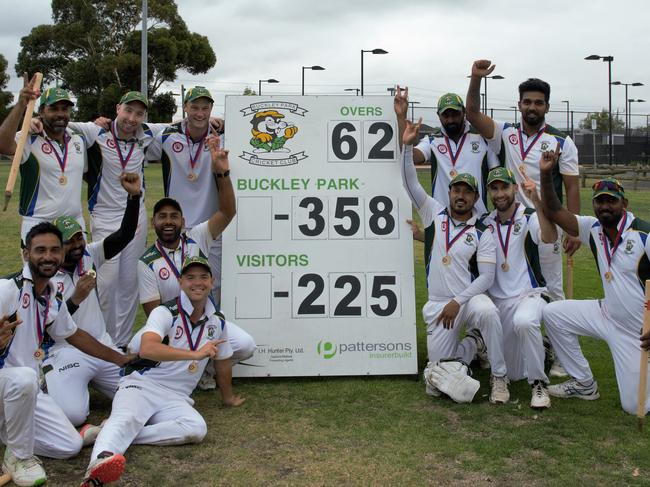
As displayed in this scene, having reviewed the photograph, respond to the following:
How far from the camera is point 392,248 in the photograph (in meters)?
6.75

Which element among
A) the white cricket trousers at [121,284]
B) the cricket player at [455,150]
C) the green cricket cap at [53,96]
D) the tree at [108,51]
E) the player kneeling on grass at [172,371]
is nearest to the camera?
the player kneeling on grass at [172,371]

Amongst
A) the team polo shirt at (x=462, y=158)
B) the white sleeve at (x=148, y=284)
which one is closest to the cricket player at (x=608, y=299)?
the team polo shirt at (x=462, y=158)

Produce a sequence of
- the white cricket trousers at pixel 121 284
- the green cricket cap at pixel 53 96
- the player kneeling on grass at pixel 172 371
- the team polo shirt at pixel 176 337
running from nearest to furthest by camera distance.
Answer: the player kneeling on grass at pixel 172 371, the team polo shirt at pixel 176 337, the green cricket cap at pixel 53 96, the white cricket trousers at pixel 121 284

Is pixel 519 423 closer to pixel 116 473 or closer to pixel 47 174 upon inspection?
pixel 116 473

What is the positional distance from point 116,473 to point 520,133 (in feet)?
15.2

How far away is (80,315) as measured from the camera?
597 centimetres

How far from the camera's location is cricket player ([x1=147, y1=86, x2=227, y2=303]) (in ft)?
22.6

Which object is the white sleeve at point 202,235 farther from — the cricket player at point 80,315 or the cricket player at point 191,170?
the cricket player at point 80,315

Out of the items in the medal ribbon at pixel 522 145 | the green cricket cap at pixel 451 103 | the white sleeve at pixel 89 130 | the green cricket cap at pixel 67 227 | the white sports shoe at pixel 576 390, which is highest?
the green cricket cap at pixel 451 103

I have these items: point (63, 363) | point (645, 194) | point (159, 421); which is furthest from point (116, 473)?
point (645, 194)

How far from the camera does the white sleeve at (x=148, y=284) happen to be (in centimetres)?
614

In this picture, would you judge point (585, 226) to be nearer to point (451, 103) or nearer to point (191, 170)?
point (451, 103)

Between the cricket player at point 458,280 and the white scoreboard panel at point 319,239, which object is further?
the white scoreboard panel at point 319,239

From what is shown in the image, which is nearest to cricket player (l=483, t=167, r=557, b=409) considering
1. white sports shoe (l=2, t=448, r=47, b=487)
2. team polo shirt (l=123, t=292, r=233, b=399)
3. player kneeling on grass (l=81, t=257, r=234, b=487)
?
player kneeling on grass (l=81, t=257, r=234, b=487)
